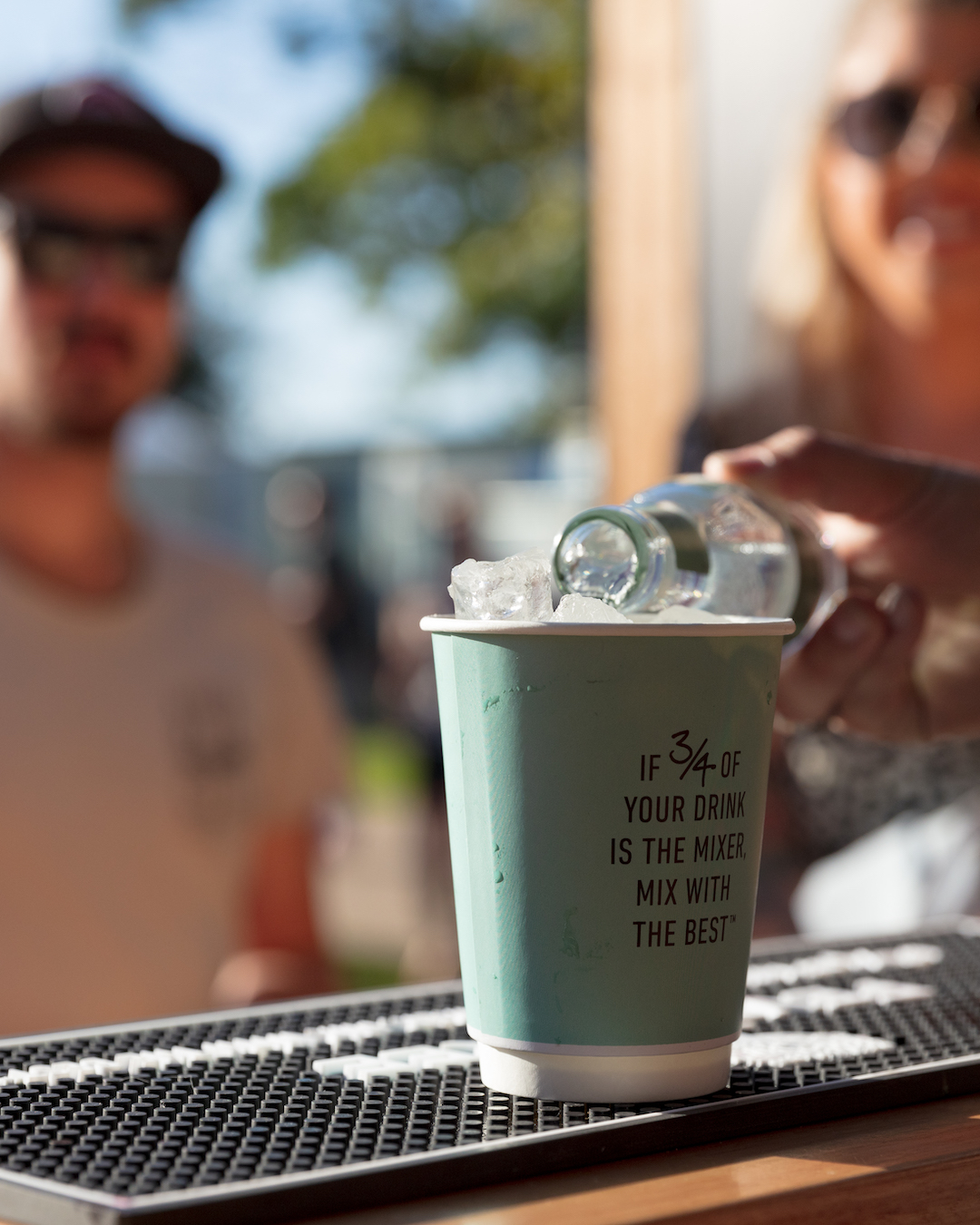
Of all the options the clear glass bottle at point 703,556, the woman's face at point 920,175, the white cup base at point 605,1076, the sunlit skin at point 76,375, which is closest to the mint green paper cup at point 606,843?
the white cup base at point 605,1076

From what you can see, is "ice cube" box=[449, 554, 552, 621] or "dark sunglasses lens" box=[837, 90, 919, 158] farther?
"dark sunglasses lens" box=[837, 90, 919, 158]

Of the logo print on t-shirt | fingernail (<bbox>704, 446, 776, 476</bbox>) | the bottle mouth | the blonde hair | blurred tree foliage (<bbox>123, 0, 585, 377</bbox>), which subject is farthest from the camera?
blurred tree foliage (<bbox>123, 0, 585, 377</bbox>)

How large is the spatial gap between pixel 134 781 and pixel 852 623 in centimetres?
147

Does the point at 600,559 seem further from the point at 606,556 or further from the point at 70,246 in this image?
the point at 70,246

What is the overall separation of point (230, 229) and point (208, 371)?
7.61 feet

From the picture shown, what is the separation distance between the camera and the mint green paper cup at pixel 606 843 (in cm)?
63

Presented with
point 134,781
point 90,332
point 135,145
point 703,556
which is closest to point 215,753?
point 134,781

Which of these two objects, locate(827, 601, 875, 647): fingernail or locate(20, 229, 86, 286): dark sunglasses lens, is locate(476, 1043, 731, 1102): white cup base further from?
locate(20, 229, 86, 286): dark sunglasses lens

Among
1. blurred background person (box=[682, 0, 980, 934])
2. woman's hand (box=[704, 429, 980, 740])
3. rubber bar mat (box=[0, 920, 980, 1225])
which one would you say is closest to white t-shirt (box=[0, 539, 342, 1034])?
blurred background person (box=[682, 0, 980, 934])

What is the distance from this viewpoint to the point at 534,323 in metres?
12.6

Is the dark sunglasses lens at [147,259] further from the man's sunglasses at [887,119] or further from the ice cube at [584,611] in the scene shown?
the ice cube at [584,611]

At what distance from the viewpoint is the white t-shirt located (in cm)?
203

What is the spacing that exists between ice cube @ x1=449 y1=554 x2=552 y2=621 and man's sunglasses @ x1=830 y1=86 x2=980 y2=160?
1.11 meters

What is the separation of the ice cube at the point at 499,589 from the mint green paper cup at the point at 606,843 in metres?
0.03
